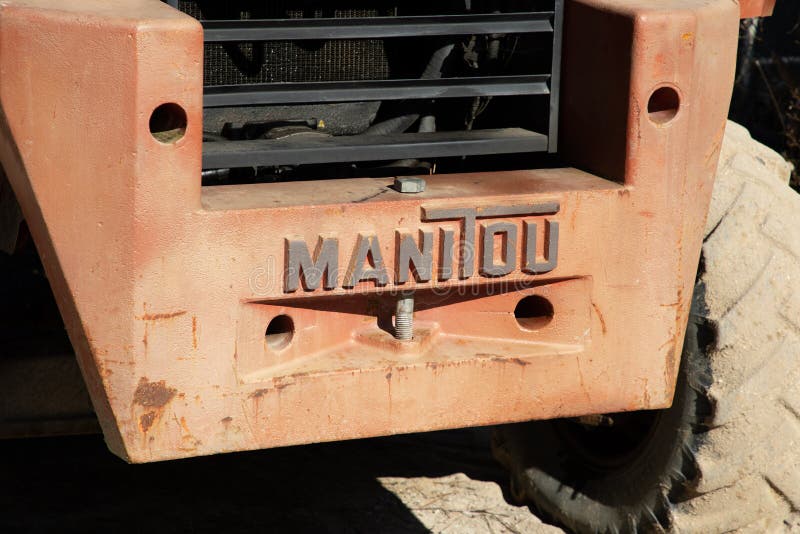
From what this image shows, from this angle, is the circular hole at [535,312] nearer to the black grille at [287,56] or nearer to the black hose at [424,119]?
the black hose at [424,119]

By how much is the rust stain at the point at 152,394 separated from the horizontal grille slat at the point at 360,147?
19.6 inches

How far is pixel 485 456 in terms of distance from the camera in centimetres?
455

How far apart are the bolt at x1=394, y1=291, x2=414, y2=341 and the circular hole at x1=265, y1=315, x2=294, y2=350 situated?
233mm

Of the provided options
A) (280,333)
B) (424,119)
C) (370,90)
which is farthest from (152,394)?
(424,119)

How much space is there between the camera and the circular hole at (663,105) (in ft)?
9.17

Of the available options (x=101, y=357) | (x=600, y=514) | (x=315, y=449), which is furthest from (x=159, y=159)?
(x=315, y=449)

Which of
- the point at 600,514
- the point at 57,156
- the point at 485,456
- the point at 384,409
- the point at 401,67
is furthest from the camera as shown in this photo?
the point at 485,456

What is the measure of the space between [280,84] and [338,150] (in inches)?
7.4

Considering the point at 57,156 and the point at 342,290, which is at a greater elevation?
the point at 57,156

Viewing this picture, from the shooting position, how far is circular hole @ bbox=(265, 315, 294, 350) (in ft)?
8.90

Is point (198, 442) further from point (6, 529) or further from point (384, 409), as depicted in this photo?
point (6, 529)

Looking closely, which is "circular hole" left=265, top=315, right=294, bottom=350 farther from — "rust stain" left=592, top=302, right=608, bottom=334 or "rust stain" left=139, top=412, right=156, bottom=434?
"rust stain" left=592, top=302, right=608, bottom=334

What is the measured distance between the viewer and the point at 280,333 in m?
2.74

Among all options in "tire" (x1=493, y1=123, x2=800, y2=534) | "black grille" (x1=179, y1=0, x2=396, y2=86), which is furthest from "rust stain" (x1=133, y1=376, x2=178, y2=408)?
"tire" (x1=493, y1=123, x2=800, y2=534)
